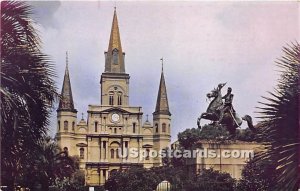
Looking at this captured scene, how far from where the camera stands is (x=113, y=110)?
78562 millimetres

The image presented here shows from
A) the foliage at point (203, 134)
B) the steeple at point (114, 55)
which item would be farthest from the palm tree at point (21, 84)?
the steeple at point (114, 55)

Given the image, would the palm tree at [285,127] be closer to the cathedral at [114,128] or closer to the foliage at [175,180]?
the foliage at [175,180]

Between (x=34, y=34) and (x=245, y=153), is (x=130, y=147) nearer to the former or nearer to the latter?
(x=245, y=153)

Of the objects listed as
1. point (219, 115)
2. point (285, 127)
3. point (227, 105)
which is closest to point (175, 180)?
point (219, 115)

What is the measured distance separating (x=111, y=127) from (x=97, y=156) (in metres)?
4.73

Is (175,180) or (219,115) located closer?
(219,115)

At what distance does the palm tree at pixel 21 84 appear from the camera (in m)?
7.71

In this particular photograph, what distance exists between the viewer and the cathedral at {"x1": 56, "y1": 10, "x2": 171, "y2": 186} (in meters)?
76.6

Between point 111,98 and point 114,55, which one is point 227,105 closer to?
point 111,98

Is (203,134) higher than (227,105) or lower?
higher

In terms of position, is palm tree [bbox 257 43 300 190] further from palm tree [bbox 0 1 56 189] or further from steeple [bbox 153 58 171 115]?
steeple [bbox 153 58 171 115]

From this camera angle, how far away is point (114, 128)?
78.9 m

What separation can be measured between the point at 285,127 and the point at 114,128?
232 ft

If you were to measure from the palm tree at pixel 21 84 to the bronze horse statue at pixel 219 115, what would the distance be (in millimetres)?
Answer: 14629
